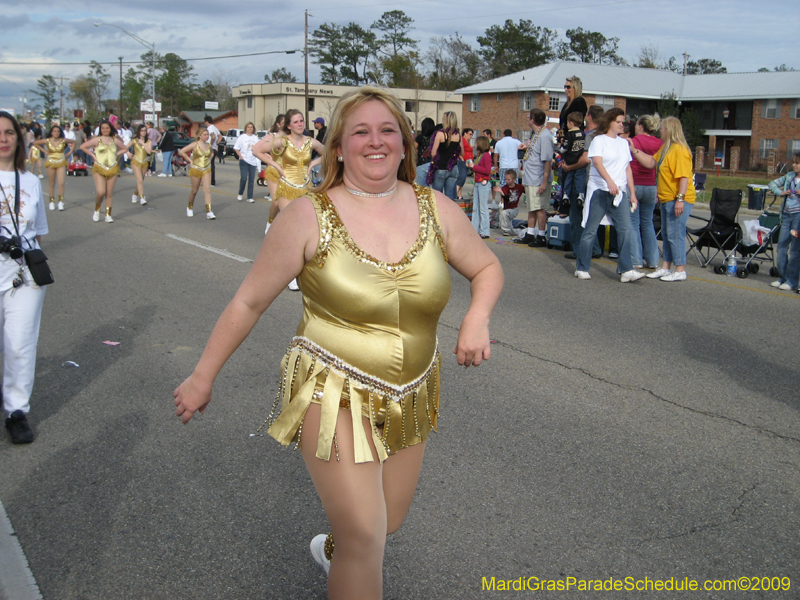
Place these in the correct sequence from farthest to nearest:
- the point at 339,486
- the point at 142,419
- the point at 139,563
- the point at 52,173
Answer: the point at 52,173 < the point at 142,419 < the point at 139,563 < the point at 339,486

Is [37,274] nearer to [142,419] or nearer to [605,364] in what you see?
[142,419]

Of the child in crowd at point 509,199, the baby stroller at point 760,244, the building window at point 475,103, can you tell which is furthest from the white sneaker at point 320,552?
the building window at point 475,103

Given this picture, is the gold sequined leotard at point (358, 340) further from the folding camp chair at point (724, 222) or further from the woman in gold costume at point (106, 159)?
the woman in gold costume at point (106, 159)

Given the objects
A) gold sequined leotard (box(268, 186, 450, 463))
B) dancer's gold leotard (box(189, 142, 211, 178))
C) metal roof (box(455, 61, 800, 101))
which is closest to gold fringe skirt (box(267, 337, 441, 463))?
gold sequined leotard (box(268, 186, 450, 463))

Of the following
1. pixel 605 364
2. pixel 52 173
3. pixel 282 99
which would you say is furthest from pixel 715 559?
pixel 282 99

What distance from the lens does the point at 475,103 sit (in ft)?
211

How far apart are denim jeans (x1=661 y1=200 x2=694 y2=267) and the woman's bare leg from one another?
307 inches

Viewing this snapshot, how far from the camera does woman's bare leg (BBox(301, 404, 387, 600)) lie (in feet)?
7.76

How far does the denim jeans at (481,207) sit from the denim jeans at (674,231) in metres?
3.89

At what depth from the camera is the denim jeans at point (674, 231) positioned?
9.25 metres

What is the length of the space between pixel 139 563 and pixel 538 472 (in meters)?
2.06

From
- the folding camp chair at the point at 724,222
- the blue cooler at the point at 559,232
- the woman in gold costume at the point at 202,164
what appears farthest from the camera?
the woman in gold costume at the point at 202,164

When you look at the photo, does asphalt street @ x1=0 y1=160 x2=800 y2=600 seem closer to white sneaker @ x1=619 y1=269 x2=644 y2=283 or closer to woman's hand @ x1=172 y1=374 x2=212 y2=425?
woman's hand @ x1=172 y1=374 x2=212 y2=425

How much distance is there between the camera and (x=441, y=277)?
2592mm
